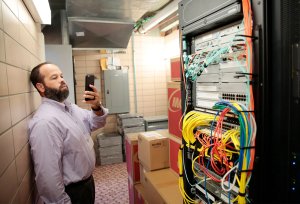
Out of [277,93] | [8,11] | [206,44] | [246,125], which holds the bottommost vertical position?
[246,125]

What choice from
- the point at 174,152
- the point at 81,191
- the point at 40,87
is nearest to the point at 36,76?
the point at 40,87

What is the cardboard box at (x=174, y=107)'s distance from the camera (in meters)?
1.75

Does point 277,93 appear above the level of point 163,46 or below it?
below

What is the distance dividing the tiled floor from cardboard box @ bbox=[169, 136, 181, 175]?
4.41 feet

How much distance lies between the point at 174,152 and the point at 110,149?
2.69 m

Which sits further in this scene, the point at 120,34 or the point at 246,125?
the point at 120,34

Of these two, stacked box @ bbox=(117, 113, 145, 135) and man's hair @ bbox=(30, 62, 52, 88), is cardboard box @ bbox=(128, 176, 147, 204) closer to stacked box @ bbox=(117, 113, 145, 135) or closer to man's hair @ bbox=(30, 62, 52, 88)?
man's hair @ bbox=(30, 62, 52, 88)

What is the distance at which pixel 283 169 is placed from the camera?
718 mm

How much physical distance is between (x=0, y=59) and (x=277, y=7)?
111 cm

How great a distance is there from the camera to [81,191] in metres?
1.59

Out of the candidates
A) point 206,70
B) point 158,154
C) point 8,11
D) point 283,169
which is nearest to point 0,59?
point 8,11

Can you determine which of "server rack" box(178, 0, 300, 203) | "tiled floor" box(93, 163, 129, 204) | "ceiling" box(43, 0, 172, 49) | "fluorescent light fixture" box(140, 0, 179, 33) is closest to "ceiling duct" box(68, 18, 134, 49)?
"ceiling" box(43, 0, 172, 49)

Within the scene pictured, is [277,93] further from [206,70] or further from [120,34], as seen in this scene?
[120,34]

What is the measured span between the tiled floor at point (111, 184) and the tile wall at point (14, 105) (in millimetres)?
1660
